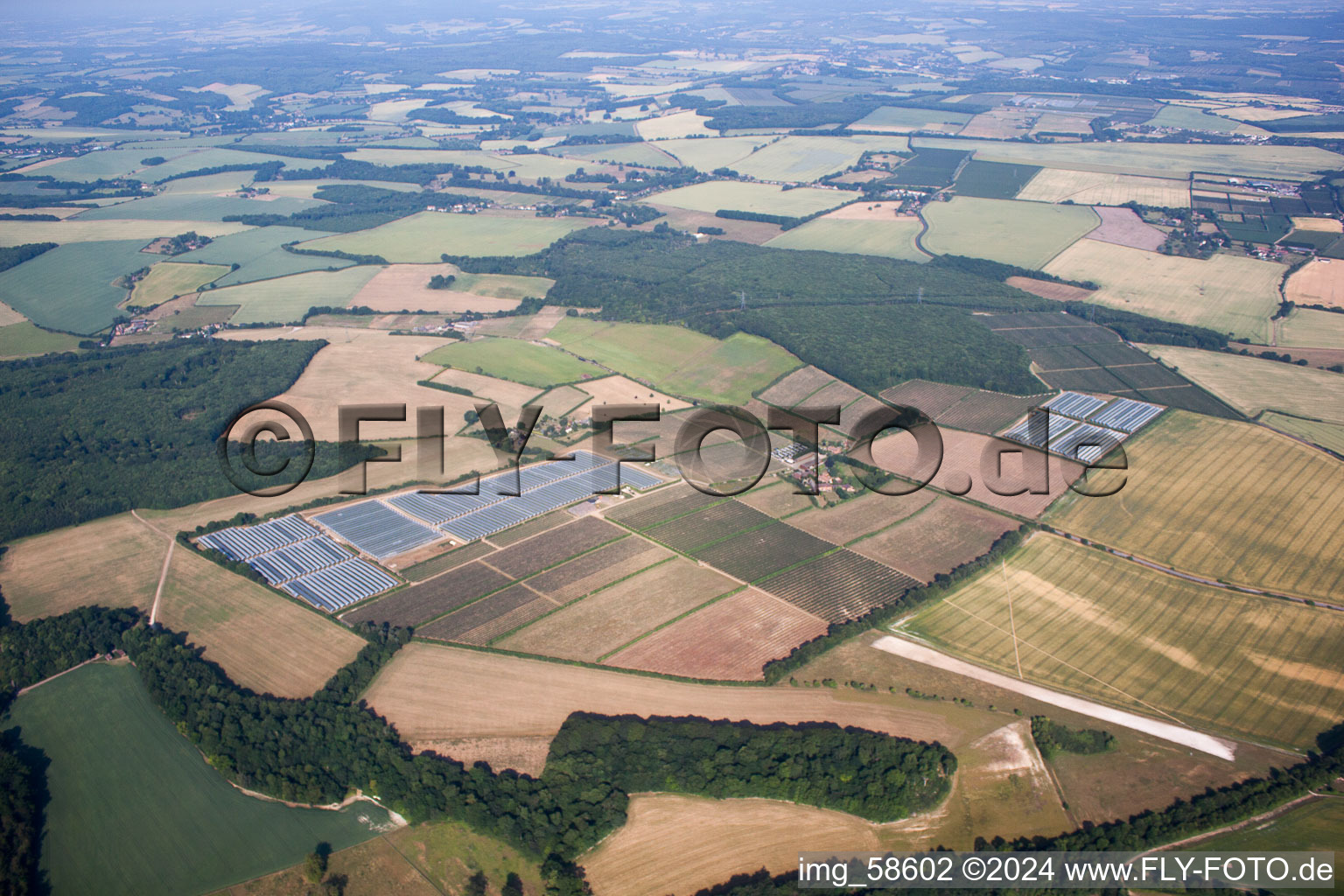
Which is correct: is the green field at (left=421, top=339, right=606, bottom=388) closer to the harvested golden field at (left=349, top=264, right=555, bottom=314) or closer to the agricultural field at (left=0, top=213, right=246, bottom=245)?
the harvested golden field at (left=349, top=264, right=555, bottom=314)

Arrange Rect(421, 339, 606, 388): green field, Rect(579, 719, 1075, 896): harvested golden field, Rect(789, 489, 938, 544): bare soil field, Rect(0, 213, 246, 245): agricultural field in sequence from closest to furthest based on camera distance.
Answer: Rect(579, 719, 1075, 896): harvested golden field < Rect(789, 489, 938, 544): bare soil field < Rect(421, 339, 606, 388): green field < Rect(0, 213, 246, 245): agricultural field

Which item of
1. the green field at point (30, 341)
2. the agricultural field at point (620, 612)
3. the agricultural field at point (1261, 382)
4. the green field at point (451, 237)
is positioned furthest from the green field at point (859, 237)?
the green field at point (30, 341)

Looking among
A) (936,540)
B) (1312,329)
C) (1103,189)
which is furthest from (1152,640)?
(1103,189)

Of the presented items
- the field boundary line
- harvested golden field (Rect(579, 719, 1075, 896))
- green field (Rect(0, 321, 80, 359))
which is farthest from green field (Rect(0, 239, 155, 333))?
the field boundary line

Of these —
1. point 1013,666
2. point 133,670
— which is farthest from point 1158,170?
point 133,670

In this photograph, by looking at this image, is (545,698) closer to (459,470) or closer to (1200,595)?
(459,470)

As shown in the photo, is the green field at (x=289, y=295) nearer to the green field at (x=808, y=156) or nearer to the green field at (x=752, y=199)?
the green field at (x=752, y=199)
